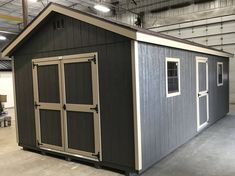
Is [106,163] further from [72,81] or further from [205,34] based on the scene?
[205,34]

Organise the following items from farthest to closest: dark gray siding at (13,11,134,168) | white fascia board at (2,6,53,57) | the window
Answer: the window → white fascia board at (2,6,53,57) → dark gray siding at (13,11,134,168)

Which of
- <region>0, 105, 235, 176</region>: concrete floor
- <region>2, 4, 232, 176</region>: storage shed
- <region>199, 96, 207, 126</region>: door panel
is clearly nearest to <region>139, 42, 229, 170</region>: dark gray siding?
<region>2, 4, 232, 176</region>: storage shed

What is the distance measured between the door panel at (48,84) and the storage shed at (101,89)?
0.8 inches

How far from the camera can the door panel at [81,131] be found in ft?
14.4

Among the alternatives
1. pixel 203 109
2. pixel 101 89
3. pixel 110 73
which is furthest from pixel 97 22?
pixel 203 109

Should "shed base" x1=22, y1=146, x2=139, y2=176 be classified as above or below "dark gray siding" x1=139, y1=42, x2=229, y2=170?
below

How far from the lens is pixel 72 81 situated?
4566 millimetres

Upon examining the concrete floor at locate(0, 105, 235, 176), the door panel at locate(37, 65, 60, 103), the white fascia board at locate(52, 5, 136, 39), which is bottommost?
the concrete floor at locate(0, 105, 235, 176)

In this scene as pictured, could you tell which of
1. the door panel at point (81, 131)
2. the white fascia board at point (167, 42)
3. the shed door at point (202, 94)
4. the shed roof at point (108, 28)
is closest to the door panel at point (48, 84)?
the door panel at point (81, 131)

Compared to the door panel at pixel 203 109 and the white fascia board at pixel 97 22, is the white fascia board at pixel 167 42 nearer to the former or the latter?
the white fascia board at pixel 97 22

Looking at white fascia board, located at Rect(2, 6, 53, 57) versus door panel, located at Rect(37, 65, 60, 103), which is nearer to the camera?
white fascia board, located at Rect(2, 6, 53, 57)

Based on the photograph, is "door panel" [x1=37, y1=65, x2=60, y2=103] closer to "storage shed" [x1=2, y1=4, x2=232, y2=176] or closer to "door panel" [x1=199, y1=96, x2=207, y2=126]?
"storage shed" [x1=2, y1=4, x2=232, y2=176]

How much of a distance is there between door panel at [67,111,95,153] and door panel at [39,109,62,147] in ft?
1.07

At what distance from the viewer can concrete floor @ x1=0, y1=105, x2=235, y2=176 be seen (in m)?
4.00
